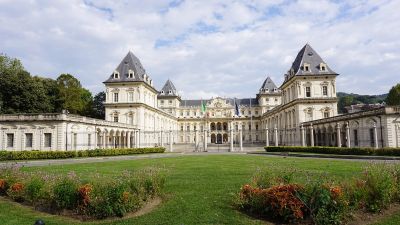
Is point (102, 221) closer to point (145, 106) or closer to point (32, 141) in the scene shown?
point (32, 141)

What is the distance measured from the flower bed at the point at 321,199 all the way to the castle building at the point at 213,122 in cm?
2634

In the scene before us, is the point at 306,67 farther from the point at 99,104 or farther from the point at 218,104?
Answer: the point at 99,104

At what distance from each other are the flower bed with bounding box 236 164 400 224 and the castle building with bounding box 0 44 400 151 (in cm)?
2634

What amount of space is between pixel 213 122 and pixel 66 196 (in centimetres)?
8952

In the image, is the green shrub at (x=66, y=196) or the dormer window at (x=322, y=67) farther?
the dormer window at (x=322, y=67)

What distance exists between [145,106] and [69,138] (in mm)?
24653

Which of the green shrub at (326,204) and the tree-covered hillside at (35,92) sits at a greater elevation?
the tree-covered hillside at (35,92)

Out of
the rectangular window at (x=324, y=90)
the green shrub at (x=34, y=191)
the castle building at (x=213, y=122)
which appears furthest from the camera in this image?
the rectangular window at (x=324, y=90)

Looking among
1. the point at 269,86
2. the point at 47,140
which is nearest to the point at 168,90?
the point at 269,86

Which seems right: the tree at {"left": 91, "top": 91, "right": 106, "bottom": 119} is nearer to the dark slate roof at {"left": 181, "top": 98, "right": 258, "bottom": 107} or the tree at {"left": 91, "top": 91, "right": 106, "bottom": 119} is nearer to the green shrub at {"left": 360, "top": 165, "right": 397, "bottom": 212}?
the dark slate roof at {"left": 181, "top": 98, "right": 258, "bottom": 107}

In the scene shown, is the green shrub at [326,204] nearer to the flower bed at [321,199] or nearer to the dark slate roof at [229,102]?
the flower bed at [321,199]

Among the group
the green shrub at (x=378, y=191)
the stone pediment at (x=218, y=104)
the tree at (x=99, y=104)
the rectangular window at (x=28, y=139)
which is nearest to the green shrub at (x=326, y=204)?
the green shrub at (x=378, y=191)

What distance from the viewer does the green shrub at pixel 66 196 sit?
9.32 m

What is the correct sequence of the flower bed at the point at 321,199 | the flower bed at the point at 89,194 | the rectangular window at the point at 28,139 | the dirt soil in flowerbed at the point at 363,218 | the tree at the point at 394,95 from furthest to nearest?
the tree at the point at 394,95
the rectangular window at the point at 28,139
the flower bed at the point at 89,194
the dirt soil in flowerbed at the point at 363,218
the flower bed at the point at 321,199
